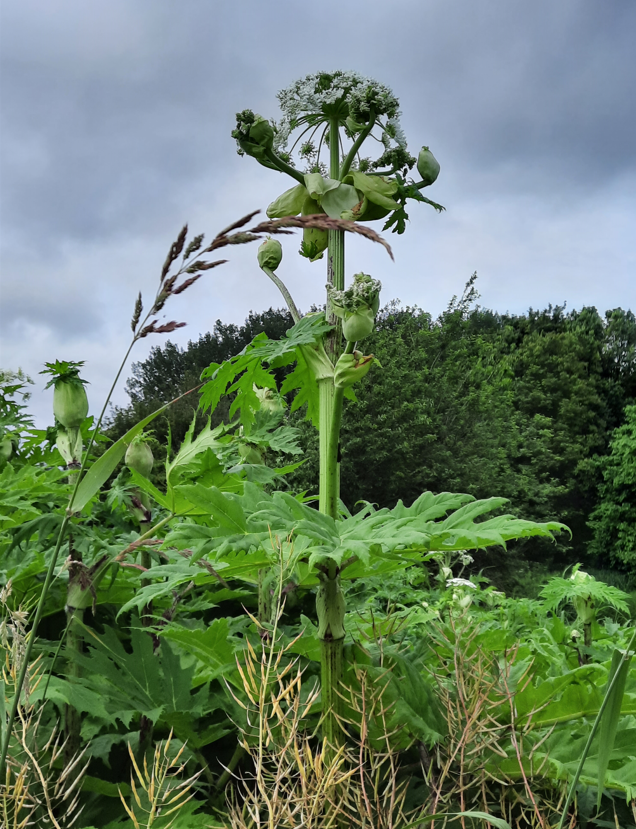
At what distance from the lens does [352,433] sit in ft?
48.6

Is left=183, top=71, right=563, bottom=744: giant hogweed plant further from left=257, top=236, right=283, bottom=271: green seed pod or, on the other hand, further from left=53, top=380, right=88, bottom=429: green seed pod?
left=53, top=380, right=88, bottom=429: green seed pod

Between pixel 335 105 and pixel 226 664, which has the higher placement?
pixel 335 105

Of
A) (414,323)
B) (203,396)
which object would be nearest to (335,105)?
(203,396)

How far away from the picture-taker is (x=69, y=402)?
4.41 feet

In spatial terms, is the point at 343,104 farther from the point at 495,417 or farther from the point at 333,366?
the point at 495,417

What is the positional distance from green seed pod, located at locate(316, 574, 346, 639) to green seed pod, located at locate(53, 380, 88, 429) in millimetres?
643

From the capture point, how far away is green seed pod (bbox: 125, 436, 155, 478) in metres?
1.40

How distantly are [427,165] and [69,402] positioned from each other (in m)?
0.94

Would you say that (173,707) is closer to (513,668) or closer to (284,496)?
(284,496)

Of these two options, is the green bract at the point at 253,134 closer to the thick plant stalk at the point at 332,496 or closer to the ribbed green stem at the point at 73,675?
the thick plant stalk at the point at 332,496

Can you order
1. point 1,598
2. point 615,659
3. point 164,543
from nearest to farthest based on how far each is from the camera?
1. point 615,659
2. point 1,598
3. point 164,543

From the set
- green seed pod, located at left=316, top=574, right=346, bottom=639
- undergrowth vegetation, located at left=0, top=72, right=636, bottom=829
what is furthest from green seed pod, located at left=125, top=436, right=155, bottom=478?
green seed pod, located at left=316, top=574, right=346, bottom=639

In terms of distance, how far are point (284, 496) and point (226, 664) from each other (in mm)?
359

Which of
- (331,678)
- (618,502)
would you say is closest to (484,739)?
(331,678)
